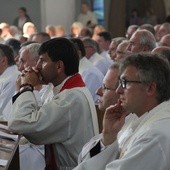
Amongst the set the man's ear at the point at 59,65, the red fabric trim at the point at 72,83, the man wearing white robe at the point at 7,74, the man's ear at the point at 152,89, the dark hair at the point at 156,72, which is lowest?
the man wearing white robe at the point at 7,74

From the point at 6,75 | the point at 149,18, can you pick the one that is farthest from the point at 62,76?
the point at 149,18

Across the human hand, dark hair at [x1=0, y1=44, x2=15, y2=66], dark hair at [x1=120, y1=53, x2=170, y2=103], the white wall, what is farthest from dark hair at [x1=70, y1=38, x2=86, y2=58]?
the white wall

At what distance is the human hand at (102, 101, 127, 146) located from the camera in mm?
3818

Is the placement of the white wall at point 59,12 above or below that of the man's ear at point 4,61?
below

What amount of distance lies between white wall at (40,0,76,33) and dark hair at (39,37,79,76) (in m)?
12.1

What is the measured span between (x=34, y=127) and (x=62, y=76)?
0.48m

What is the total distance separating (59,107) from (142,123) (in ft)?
3.70

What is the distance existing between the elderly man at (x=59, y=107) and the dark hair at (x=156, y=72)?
3.55 feet

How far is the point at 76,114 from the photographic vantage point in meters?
4.56

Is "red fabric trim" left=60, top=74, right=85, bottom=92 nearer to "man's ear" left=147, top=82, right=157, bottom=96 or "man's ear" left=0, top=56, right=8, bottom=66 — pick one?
"man's ear" left=147, top=82, right=157, bottom=96

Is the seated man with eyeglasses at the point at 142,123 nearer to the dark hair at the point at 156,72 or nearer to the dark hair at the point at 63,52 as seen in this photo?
Answer: the dark hair at the point at 156,72

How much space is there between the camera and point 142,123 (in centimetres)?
340

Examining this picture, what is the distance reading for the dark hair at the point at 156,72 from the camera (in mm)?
3400

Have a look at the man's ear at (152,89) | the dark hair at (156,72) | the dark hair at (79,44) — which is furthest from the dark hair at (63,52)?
the dark hair at (79,44)
